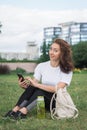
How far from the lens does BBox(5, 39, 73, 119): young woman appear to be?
623 centimetres

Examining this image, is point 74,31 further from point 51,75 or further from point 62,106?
point 62,106

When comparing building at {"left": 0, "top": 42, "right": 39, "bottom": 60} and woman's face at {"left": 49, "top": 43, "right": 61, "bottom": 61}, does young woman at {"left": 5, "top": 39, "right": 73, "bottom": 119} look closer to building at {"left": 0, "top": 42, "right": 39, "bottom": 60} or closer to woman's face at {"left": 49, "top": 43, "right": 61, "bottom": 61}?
woman's face at {"left": 49, "top": 43, "right": 61, "bottom": 61}

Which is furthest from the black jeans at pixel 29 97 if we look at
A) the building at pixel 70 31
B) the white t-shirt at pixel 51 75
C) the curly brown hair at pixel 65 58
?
the building at pixel 70 31

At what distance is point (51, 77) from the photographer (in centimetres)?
645

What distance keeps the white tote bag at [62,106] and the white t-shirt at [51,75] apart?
0.68ft

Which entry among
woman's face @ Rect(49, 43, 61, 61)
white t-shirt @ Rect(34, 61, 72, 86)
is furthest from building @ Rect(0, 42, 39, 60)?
woman's face @ Rect(49, 43, 61, 61)

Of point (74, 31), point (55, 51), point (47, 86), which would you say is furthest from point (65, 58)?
point (74, 31)

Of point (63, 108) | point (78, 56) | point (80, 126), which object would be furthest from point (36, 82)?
point (78, 56)

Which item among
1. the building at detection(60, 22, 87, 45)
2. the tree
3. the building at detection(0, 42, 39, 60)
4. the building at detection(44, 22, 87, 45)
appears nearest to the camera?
the tree

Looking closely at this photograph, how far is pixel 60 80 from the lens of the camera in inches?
252

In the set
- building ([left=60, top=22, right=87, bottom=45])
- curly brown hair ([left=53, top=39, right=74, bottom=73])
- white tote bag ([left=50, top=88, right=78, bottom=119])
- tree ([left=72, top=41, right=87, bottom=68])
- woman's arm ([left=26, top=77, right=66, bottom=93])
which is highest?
curly brown hair ([left=53, top=39, right=74, bottom=73])

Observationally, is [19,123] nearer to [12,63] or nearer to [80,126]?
[80,126]

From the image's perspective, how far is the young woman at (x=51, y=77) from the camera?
623 cm

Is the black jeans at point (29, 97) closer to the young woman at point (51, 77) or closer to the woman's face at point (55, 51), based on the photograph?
the young woman at point (51, 77)
